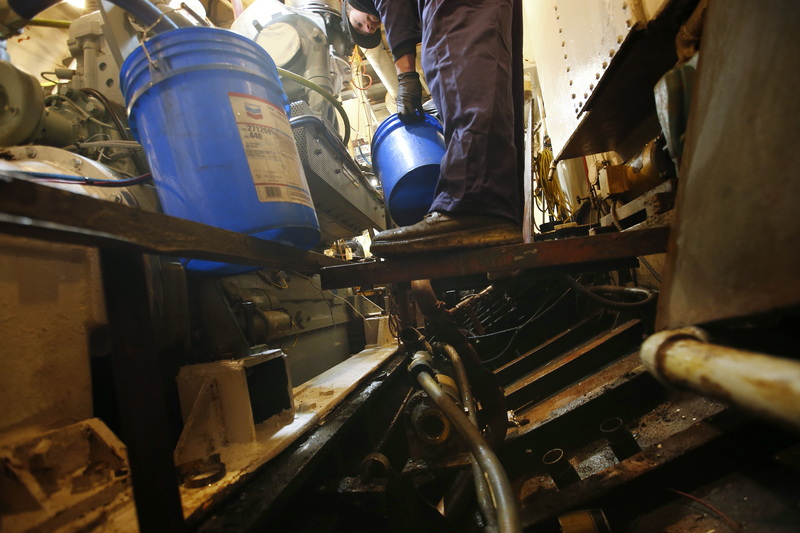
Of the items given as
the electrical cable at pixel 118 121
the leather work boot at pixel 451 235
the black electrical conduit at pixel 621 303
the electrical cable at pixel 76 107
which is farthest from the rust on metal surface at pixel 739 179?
the electrical cable at pixel 76 107

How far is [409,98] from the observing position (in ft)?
5.74

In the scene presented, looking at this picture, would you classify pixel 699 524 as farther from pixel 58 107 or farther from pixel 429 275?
pixel 58 107

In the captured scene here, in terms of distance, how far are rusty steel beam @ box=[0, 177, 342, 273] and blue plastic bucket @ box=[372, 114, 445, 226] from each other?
41.8 inches

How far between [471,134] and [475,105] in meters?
0.11

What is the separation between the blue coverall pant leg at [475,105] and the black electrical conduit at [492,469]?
77cm

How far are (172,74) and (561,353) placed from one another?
11.0 ft

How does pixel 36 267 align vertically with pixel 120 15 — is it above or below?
below

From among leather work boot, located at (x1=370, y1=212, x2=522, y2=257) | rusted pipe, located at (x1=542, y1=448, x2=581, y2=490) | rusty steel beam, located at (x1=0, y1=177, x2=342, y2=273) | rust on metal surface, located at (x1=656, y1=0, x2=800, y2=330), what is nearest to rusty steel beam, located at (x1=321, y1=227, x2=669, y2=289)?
leather work boot, located at (x1=370, y1=212, x2=522, y2=257)

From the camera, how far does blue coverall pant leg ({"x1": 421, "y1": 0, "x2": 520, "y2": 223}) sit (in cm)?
117

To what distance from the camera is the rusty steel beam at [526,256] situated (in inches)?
44.4

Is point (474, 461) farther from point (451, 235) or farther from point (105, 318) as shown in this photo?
point (105, 318)

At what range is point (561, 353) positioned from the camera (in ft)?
10.2

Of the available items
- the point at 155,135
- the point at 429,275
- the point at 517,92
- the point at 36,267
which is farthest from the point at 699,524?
the point at 155,135

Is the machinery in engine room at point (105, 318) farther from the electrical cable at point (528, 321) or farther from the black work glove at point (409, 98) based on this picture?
the electrical cable at point (528, 321)
